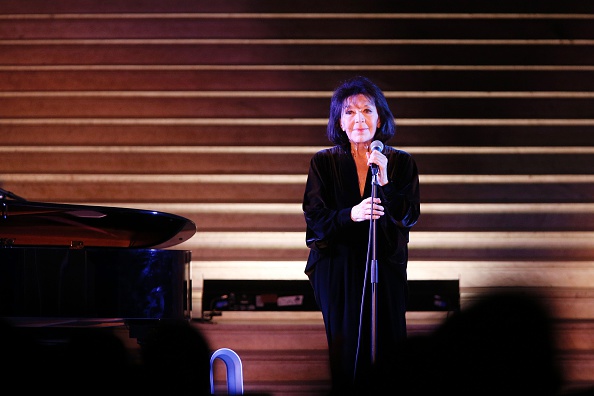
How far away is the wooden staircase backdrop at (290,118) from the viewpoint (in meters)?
4.78

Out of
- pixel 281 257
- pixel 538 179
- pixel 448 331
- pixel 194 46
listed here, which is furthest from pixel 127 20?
pixel 448 331

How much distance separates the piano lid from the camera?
11.1 feet

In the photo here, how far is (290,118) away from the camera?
508 centimetres

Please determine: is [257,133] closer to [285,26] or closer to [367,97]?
[285,26]

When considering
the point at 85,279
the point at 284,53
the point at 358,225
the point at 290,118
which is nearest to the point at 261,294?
the point at 290,118

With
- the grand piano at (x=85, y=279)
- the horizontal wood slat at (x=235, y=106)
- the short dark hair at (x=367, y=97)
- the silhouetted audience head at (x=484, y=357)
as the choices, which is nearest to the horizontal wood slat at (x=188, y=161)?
the horizontal wood slat at (x=235, y=106)

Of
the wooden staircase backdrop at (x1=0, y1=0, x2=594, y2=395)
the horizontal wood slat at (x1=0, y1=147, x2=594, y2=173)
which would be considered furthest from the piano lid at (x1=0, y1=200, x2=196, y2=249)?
the horizontal wood slat at (x1=0, y1=147, x2=594, y2=173)

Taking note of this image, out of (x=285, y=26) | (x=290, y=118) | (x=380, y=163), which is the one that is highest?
(x=285, y=26)

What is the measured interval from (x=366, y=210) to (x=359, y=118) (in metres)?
0.42

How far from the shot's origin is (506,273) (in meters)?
4.68

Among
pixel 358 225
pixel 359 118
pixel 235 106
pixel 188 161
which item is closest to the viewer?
pixel 358 225

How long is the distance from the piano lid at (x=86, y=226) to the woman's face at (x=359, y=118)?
46.7 inches

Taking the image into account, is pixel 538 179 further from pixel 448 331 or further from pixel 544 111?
pixel 448 331

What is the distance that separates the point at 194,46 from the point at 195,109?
46 centimetres
